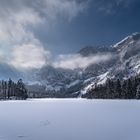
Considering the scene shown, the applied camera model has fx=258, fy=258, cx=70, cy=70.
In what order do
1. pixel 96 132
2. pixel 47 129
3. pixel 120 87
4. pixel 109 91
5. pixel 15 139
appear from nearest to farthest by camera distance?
pixel 15 139 < pixel 96 132 < pixel 47 129 < pixel 120 87 < pixel 109 91

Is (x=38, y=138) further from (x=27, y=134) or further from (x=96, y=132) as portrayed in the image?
(x=96, y=132)

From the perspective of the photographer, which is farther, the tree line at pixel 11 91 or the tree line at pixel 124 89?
the tree line at pixel 11 91

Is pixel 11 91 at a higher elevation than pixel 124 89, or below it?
higher

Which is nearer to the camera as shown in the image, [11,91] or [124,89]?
[124,89]

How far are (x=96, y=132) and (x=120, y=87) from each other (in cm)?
11848

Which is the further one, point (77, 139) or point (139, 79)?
point (139, 79)

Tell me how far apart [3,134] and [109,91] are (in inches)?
5113

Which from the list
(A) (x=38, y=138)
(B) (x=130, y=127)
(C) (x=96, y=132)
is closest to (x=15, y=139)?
(A) (x=38, y=138)

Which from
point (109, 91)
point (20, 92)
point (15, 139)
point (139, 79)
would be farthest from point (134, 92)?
point (15, 139)

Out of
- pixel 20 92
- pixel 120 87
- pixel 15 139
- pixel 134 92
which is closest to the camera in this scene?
pixel 15 139

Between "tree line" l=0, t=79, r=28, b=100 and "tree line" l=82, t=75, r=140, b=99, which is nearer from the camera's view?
"tree line" l=82, t=75, r=140, b=99

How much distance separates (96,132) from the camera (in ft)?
72.8

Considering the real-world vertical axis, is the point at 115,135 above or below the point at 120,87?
below

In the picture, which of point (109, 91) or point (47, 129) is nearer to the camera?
point (47, 129)
